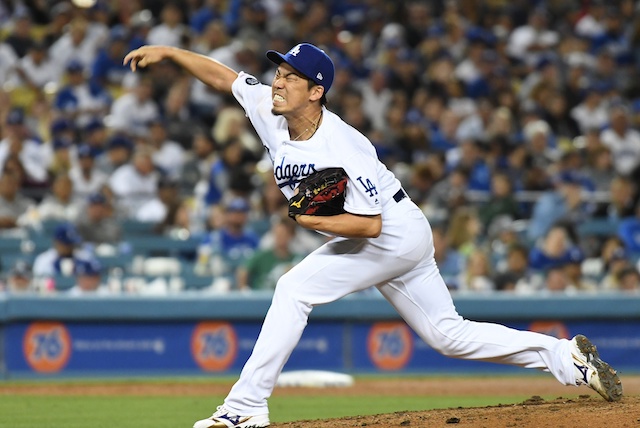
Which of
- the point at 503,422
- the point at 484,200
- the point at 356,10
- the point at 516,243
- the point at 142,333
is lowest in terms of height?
the point at 503,422

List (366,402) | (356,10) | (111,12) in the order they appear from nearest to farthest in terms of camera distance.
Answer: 1. (366,402)
2. (111,12)
3. (356,10)

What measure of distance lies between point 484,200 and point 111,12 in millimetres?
5551

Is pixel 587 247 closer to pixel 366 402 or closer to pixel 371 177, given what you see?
pixel 366 402

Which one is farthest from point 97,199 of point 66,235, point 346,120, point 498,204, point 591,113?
point 591,113

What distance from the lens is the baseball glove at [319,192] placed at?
4.98 m

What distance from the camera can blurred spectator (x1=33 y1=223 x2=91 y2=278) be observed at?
32.8ft

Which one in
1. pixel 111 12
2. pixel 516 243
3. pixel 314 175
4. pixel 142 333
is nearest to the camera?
pixel 314 175

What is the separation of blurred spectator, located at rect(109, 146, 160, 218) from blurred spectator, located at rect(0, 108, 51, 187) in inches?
29.7

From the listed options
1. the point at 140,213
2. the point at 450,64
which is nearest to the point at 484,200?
the point at 450,64

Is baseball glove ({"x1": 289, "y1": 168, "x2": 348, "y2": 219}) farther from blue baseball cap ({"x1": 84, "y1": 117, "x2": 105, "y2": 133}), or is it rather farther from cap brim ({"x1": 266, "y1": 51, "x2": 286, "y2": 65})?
blue baseball cap ({"x1": 84, "y1": 117, "x2": 105, "y2": 133})

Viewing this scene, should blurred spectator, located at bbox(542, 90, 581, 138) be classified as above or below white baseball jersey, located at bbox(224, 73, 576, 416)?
above

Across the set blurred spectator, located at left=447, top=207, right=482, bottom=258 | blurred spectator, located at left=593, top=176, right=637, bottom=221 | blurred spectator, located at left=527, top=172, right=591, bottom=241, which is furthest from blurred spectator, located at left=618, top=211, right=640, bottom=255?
blurred spectator, located at left=447, top=207, right=482, bottom=258

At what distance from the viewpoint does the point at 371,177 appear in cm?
506

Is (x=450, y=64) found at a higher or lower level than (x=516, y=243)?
higher
